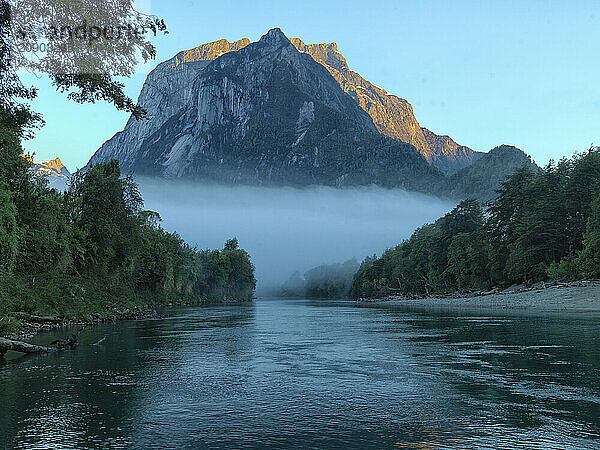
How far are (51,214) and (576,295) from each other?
222 ft

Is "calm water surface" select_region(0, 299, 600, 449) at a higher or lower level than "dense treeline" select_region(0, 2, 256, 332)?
lower

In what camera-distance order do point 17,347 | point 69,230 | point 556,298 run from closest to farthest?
point 17,347 < point 69,230 < point 556,298

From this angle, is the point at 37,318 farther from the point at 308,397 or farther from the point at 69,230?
the point at 308,397

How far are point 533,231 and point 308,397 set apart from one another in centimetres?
9147

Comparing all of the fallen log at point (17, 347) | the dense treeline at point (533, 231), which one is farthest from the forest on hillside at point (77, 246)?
the dense treeline at point (533, 231)

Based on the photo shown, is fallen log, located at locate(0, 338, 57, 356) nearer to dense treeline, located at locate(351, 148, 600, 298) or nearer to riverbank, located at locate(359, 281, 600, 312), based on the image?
riverbank, located at locate(359, 281, 600, 312)

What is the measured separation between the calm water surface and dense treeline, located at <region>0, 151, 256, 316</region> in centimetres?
1414

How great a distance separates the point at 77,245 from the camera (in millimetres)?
59375

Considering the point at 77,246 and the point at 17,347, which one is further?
the point at 77,246

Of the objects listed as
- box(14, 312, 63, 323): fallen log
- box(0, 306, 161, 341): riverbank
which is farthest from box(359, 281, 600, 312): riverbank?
box(14, 312, 63, 323): fallen log

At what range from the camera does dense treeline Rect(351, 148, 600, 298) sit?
275 ft

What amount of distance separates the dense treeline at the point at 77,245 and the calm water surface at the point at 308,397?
14143 millimetres

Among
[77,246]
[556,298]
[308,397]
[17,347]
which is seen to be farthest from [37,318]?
[556,298]

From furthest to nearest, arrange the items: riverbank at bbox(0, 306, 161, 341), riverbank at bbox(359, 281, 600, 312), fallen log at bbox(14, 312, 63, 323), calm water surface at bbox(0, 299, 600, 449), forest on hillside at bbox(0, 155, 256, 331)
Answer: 1. riverbank at bbox(359, 281, 600, 312)
2. fallen log at bbox(14, 312, 63, 323)
3. forest on hillside at bbox(0, 155, 256, 331)
4. riverbank at bbox(0, 306, 161, 341)
5. calm water surface at bbox(0, 299, 600, 449)
